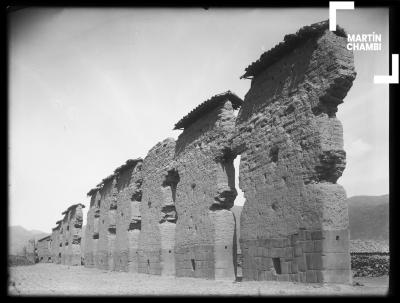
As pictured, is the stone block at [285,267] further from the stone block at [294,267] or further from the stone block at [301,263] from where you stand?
the stone block at [301,263]

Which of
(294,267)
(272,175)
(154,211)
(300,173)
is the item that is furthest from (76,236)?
(300,173)

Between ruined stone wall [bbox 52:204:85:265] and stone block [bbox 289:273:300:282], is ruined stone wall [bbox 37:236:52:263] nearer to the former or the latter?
ruined stone wall [bbox 52:204:85:265]

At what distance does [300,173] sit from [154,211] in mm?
9039

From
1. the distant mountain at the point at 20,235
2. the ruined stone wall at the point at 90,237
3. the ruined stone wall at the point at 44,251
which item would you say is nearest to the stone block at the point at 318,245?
the ruined stone wall at the point at 90,237

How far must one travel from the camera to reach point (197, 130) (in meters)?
14.3

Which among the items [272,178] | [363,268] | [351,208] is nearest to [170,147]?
[272,178]

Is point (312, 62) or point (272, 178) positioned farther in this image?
point (272, 178)

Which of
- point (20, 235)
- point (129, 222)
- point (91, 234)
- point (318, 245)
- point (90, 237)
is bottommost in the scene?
point (20, 235)

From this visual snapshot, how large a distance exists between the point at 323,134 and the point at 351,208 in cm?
5558

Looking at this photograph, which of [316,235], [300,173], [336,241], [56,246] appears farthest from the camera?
[56,246]

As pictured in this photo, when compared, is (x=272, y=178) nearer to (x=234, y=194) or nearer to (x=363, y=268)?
(x=234, y=194)

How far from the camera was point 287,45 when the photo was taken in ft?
33.0

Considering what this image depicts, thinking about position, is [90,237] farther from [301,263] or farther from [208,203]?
[301,263]

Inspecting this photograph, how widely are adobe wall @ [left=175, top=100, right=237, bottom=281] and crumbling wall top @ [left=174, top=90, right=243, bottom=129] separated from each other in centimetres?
15
